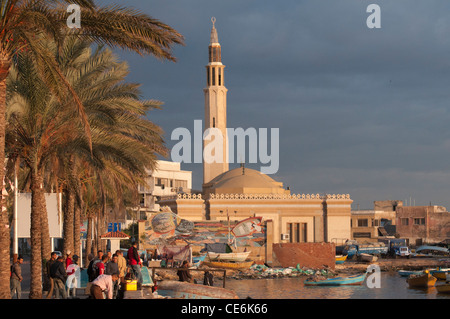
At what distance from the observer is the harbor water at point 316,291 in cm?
3856

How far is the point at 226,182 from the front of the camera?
71.8m

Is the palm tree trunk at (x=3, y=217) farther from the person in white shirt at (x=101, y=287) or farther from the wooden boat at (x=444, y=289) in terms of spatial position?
the wooden boat at (x=444, y=289)

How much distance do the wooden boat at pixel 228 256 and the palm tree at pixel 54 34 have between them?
36.6m

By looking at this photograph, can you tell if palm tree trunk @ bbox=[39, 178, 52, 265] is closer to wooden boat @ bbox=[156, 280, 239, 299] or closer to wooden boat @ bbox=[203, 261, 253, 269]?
wooden boat @ bbox=[156, 280, 239, 299]

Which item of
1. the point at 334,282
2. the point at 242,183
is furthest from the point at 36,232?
the point at 242,183

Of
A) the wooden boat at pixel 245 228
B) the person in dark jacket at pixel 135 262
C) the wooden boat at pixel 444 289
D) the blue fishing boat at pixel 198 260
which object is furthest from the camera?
the wooden boat at pixel 245 228

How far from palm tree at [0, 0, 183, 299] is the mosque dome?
54.6 meters

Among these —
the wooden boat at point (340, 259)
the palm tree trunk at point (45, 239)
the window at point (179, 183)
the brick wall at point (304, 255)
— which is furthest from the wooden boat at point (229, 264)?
the window at point (179, 183)

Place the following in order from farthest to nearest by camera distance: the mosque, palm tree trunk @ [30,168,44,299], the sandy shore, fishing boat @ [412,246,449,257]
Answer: fishing boat @ [412,246,449,257] → the mosque → the sandy shore → palm tree trunk @ [30,168,44,299]

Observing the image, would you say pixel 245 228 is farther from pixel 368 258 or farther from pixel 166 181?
pixel 166 181

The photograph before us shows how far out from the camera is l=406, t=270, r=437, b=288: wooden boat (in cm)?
4391

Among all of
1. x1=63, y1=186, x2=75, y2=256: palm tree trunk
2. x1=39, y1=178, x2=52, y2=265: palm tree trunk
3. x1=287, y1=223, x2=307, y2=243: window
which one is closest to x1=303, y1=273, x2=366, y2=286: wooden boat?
x1=287, y1=223, x2=307, y2=243: window
